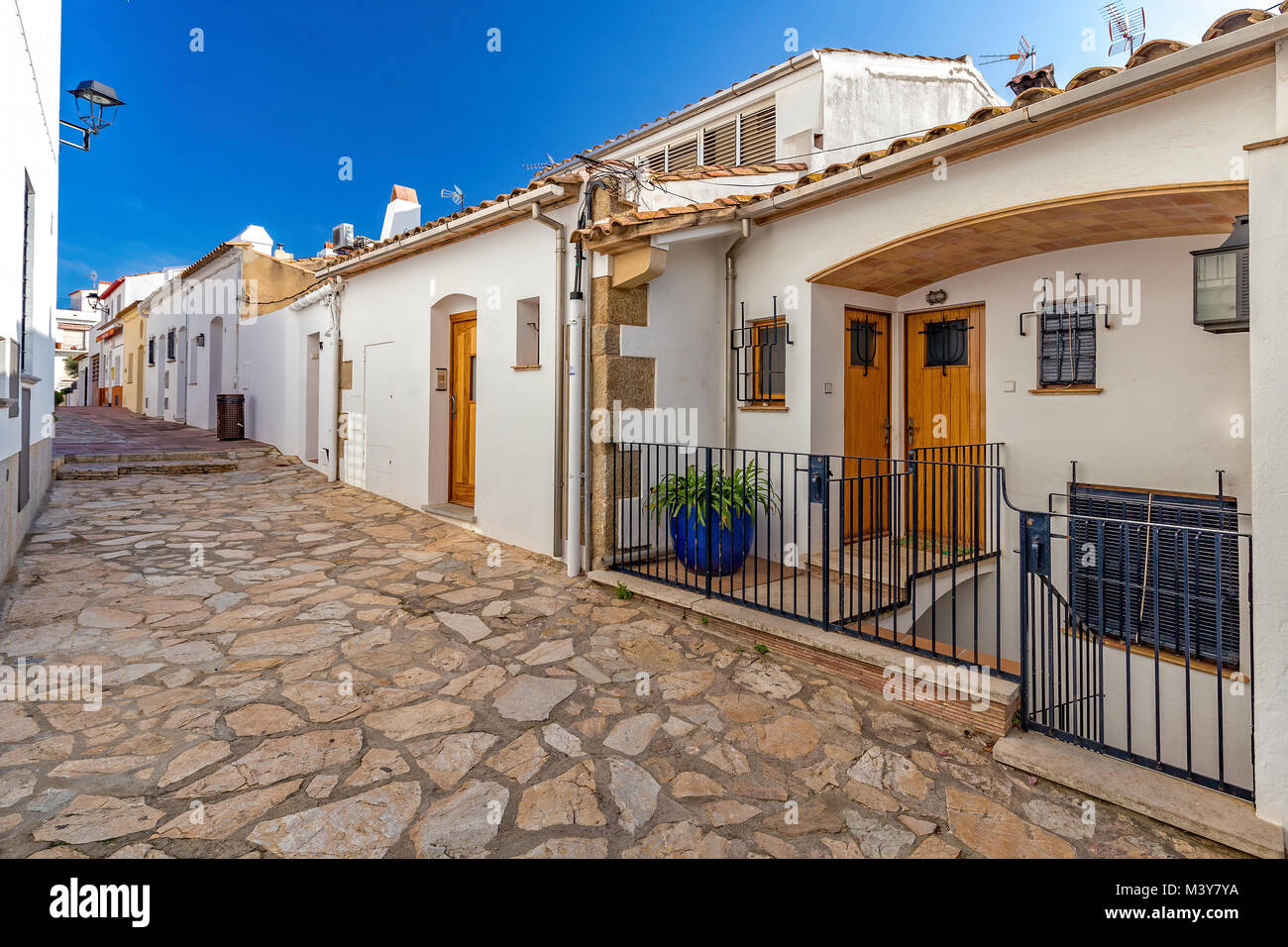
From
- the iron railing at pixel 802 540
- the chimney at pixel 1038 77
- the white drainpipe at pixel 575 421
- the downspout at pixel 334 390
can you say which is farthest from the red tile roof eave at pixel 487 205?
the chimney at pixel 1038 77

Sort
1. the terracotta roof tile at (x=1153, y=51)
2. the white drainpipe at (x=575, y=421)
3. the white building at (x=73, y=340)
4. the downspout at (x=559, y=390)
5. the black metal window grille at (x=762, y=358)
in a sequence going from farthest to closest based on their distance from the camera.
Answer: the white building at (x=73, y=340) < the black metal window grille at (x=762, y=358) < the downspout at (x=559, y=390) < the white drainpipe at (x=575, y=421) < the terracotta roof tile at (x=1153, y=51)

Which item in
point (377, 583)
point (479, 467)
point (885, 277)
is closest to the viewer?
point (377, 583)

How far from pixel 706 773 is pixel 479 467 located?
495 cm

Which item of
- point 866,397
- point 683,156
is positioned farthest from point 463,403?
point 683,156

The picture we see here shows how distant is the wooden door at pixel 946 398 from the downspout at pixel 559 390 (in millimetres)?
3284

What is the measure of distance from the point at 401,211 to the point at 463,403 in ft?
19.8

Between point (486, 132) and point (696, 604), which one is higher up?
point (486, 132)

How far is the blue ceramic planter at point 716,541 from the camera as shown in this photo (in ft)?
17.6

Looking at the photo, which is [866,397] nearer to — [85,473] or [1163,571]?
[1163,571]

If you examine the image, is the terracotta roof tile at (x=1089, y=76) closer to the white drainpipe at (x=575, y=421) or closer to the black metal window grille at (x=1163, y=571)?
the black metal window grille at (x=1163, y=571)
